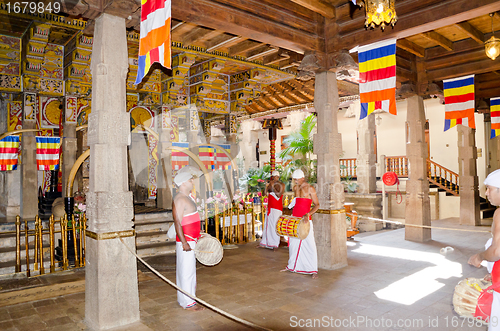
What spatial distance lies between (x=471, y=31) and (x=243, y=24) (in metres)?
5.38

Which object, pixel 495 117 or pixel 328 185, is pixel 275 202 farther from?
pixel 495 117

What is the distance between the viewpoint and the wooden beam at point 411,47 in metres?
8.36

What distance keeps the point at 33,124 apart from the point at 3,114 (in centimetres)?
130

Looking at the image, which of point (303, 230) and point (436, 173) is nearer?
point (303, 230)

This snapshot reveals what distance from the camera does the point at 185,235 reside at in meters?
5.11

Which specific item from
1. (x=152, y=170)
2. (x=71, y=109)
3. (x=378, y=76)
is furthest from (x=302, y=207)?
(x=152, y=170)

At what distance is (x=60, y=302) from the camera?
526 cm

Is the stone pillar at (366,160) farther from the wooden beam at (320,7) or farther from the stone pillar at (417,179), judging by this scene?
the wooden beam at (320,7)

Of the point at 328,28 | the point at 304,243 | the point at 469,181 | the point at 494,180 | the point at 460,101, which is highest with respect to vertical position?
the point at 328,28

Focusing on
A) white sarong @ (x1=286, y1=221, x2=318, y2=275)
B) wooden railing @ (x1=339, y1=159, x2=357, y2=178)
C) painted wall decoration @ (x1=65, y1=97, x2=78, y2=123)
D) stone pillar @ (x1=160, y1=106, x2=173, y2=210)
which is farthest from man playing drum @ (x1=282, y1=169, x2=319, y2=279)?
wooden railing @ (x1=339, y1=159, x2=357, y2=178)

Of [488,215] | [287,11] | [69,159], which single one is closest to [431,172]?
[488,215]

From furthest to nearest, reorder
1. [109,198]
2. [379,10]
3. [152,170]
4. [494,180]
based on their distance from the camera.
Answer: [152,170] → [109,198] → [379,10] → [494,180]

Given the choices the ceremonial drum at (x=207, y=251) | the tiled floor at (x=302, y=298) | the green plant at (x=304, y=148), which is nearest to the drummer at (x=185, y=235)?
the ceremonial drum at (x=207, y=251)

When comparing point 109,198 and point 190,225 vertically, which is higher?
point 109,198
